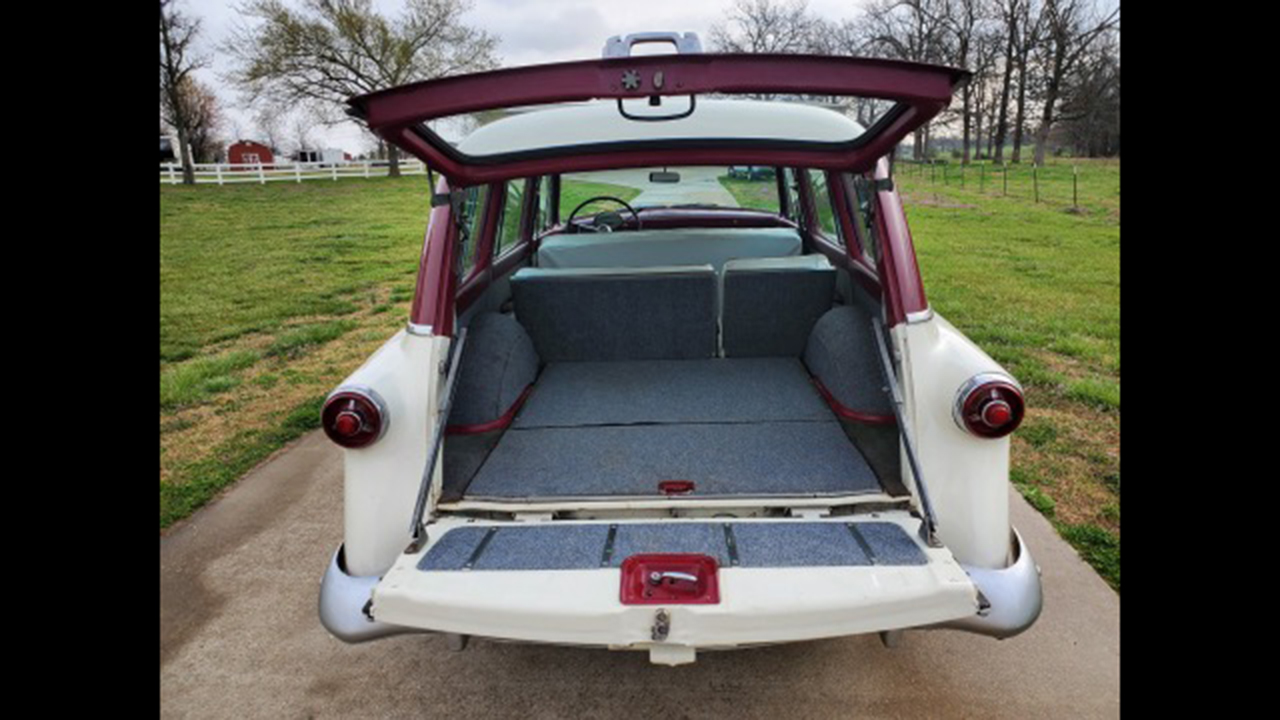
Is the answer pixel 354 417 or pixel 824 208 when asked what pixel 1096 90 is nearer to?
pixel 824 208

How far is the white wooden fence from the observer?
28.5 metres

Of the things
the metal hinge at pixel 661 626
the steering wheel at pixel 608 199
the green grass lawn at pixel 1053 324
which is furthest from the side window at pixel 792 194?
the metal hinge at pixel 661 626

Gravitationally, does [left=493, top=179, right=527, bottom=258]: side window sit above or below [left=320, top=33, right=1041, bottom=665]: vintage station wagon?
above

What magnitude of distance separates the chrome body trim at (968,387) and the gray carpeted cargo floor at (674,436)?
38 cm

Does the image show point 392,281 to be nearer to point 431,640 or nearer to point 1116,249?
point 431,640

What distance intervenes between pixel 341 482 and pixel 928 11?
41597 mm

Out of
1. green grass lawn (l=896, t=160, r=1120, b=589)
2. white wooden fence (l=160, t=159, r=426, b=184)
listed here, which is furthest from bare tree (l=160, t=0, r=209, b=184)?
green grass lawn (l=896, t=160, r=1120, b=589)

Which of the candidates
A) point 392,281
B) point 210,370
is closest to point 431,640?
point 210,370

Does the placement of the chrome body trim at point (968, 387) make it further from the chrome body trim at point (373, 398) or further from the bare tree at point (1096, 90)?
the bare tree at point (1096, 90)

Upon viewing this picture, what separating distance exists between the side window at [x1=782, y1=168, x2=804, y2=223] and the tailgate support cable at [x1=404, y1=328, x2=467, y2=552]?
2.96m

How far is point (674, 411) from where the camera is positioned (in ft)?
10.6

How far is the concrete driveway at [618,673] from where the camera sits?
2.35 meters

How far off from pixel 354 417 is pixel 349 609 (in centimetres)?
56

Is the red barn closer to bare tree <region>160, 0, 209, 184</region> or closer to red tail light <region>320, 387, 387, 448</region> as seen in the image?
bare tree <region>160, 0, 209, 184</region>
